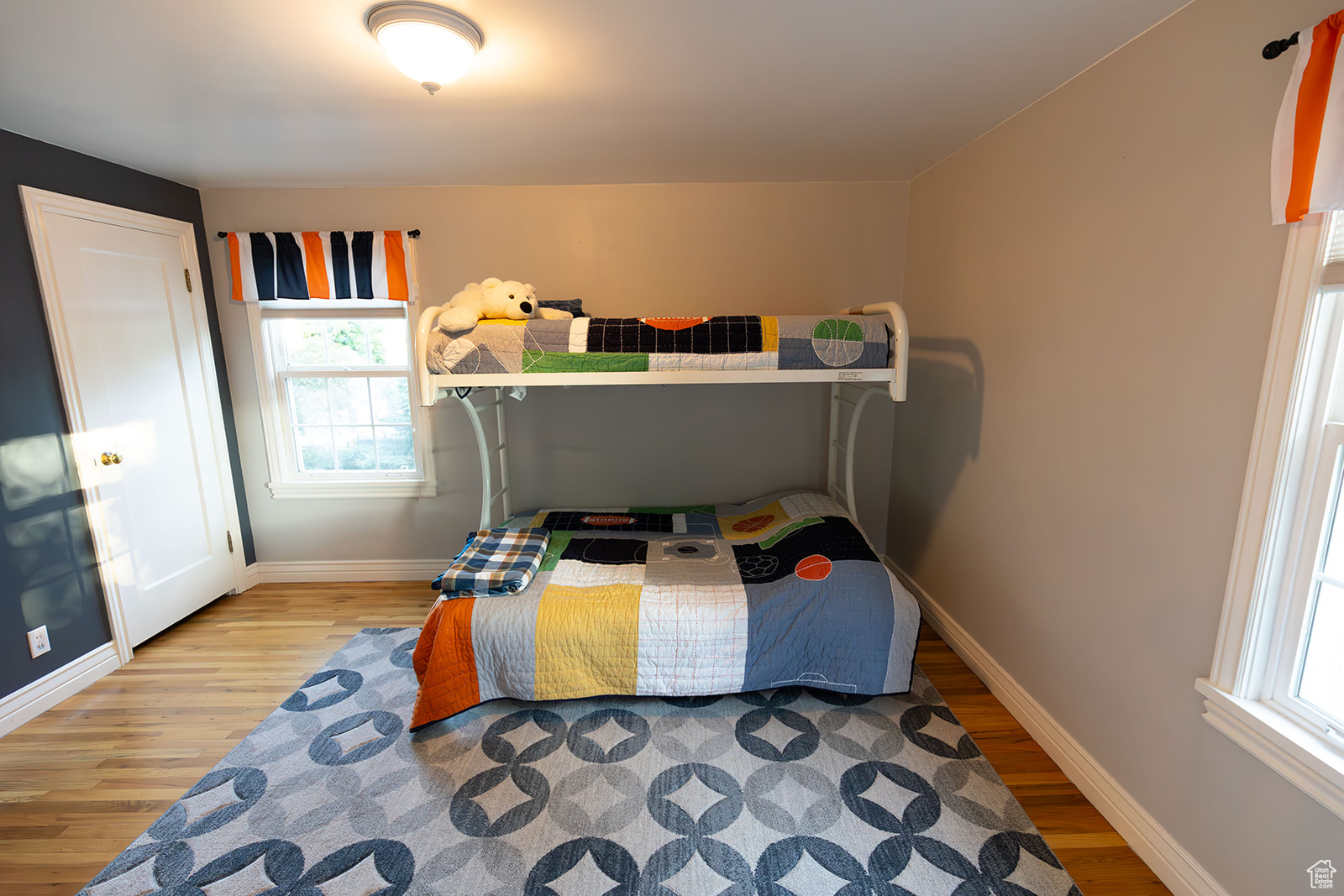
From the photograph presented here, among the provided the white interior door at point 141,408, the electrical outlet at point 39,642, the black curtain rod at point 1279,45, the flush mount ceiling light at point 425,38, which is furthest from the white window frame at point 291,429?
the black curtain rod at point 1279,45

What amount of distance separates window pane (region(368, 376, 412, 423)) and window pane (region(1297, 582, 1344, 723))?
3531mm

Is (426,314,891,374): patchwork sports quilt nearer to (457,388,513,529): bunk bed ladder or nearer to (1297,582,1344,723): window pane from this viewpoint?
(457,388,513,529): bunk bed ladder

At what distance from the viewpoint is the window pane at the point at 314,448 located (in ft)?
10.9

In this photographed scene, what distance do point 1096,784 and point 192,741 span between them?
9.93 ft

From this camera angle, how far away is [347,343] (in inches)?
126

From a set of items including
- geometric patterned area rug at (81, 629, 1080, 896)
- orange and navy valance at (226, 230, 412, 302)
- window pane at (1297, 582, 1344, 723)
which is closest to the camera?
window pane at (1297, 582, 1344, 723)

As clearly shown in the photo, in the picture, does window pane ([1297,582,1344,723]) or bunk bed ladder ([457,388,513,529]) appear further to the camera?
bunk bed ladder ([457,388,513,529])

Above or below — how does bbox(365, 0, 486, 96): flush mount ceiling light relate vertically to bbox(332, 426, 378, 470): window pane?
above

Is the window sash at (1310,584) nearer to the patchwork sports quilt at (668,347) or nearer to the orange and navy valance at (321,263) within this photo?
the patchwork sports quilt at (668,347)

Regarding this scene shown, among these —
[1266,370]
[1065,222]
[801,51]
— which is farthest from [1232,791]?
[801,51]

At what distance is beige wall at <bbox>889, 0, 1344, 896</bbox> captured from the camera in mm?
1301

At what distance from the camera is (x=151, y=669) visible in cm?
255

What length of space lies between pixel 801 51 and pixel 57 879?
3.02 metres

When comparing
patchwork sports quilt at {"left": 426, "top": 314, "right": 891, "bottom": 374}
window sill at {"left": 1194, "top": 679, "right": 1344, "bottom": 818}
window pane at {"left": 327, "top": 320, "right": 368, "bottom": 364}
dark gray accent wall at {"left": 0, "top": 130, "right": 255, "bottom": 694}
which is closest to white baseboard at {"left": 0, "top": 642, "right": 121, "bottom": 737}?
dark gray accent wall at {"left": 0, "top": 130, "right": 255, "bottom": 694}
